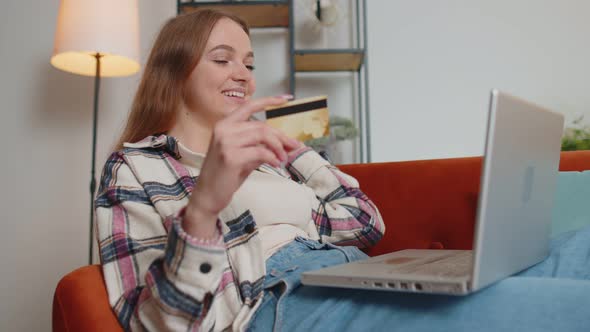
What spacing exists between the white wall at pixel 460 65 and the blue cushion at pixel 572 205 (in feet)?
5.56

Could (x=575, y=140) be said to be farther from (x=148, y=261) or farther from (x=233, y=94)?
(x=148, y=261)

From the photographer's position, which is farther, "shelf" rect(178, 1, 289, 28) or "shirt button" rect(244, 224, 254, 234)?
"shelf" rect(178, 1, 289, 28)

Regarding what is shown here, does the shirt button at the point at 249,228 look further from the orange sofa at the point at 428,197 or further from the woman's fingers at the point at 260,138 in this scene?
the orange sofa at the point at 428,197

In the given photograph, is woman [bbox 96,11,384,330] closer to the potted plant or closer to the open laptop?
the open laptop

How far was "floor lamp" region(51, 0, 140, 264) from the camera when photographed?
Result: 1.82 m

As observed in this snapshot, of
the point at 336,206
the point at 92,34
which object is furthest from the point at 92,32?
the point at 336,206

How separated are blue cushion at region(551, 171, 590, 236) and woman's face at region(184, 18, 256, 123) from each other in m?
0.76

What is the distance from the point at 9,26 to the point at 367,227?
1568mm

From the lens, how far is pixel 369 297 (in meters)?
0.73

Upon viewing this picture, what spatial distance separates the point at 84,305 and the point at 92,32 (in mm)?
→ 1338

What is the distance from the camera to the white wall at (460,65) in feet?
9.30

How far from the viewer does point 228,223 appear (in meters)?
0.92

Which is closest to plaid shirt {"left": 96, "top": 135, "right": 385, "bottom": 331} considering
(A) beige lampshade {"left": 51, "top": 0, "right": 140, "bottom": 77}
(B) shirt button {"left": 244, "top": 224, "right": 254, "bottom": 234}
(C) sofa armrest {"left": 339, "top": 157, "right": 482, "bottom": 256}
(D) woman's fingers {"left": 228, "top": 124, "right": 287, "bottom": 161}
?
(B) shirt button {"left": 244, "top": 224, "right": 254, "bottom": 234}

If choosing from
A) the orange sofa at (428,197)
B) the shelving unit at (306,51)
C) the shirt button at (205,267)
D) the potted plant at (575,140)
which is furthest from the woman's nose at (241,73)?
the potted plant at (575,140)
